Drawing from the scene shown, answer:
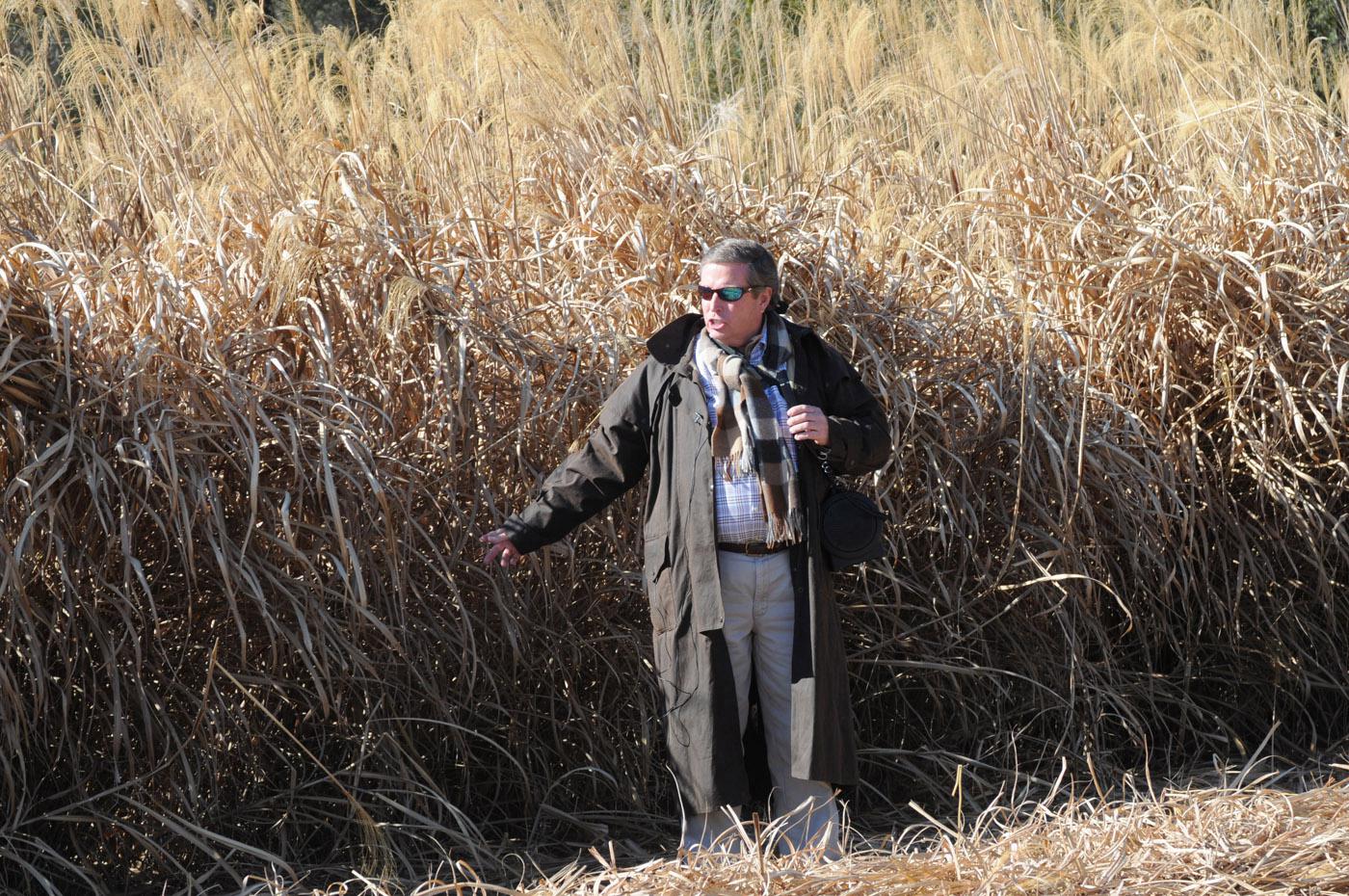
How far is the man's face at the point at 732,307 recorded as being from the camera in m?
3.32

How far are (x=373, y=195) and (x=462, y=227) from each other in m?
0.27

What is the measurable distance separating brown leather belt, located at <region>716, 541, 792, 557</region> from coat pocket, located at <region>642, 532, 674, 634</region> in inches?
5.2

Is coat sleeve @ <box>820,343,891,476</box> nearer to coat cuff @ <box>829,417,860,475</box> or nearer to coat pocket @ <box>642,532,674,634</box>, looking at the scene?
coat cuff @ <box>829,417,860,475</box>

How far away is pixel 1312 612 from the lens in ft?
14.6

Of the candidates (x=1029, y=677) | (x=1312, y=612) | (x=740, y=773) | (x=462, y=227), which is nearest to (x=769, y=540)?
(x=740, y=773)

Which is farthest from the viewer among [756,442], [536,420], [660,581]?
[536,420]

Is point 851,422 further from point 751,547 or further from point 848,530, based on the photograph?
point 751,547

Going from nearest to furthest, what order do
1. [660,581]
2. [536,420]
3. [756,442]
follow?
[756,442] < [660,581] < [536,420]

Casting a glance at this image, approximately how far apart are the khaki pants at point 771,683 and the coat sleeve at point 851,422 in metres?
0.27

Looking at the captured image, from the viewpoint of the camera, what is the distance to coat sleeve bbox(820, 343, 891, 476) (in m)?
3.29

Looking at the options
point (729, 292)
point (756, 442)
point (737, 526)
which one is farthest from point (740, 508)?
point (729, 292)

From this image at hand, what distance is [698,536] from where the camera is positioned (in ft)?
10.8

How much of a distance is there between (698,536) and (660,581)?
163mm

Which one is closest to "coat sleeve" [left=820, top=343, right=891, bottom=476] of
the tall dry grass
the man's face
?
the man's face
